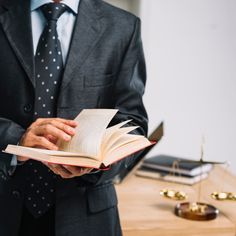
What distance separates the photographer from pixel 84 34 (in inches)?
45.4

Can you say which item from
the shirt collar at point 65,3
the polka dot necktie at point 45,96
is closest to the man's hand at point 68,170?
the polka dot necktie at point 45,96

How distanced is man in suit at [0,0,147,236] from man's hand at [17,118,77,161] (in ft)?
0.29

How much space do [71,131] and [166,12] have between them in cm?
138

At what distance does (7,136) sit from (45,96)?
15 cm

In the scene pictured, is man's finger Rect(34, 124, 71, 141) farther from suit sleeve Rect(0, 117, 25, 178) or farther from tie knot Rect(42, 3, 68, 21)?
tie knot Rect(42, 3, 68, 21)

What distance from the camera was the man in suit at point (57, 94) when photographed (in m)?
1.09

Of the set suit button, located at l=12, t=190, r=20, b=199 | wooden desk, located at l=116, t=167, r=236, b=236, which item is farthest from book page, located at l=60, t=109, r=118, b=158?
wooden desk, located at l=116, t=167, r=236, b=236

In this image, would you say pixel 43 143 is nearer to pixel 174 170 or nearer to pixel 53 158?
pixel 53 158

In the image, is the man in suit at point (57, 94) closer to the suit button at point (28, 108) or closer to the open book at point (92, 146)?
the suit button at point (28, 108)

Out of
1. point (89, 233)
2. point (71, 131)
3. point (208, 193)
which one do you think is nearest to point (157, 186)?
point (208, 193)

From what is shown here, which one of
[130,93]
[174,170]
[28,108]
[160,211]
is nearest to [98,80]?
[130,93]

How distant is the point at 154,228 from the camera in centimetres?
137

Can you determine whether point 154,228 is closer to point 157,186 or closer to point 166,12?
point 157,186

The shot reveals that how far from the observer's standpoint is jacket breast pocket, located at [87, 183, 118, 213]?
1129mm
